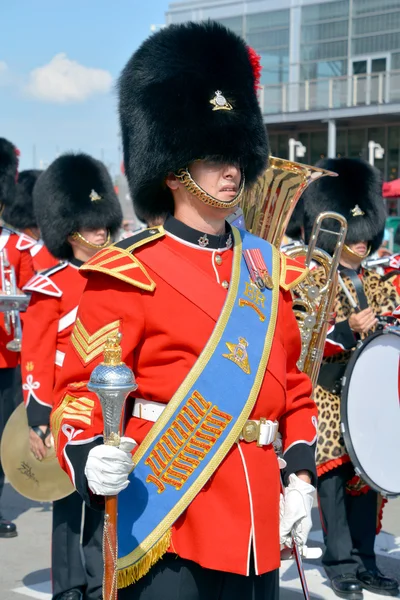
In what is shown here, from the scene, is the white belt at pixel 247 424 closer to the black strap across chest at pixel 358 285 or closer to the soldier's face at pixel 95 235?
the black strap across chest at pixel 358 285

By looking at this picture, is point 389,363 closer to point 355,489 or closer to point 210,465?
point 355,489

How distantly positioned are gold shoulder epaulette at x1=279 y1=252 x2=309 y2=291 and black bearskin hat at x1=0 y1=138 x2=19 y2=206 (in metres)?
4.44

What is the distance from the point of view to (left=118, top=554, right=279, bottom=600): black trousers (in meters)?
2.76

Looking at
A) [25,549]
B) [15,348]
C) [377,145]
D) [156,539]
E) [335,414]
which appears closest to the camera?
[156,539]

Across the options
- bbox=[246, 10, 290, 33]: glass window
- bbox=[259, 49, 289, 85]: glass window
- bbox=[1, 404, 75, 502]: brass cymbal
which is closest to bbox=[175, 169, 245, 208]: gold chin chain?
bbox=[1, 404, 75, 502]: brass cymbal

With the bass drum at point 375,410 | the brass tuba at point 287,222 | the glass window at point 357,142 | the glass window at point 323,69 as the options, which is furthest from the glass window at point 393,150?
the bass drum at point 375,410

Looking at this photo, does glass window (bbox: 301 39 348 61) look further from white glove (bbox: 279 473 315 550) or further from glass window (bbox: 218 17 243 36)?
white glove (bbox: 279 473 315 550)

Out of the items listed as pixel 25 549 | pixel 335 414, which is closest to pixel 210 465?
pixel 335 414

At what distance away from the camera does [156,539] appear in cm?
276

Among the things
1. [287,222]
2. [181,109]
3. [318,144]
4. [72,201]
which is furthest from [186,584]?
[318,144]

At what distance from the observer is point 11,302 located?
6.16 m

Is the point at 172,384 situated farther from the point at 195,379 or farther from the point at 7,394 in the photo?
the point at 7,394

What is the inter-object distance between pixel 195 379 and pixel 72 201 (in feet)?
9.76

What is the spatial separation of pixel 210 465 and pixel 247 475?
0.34 feet
